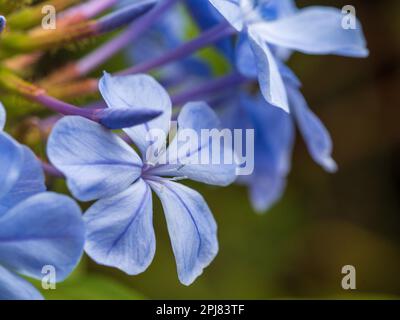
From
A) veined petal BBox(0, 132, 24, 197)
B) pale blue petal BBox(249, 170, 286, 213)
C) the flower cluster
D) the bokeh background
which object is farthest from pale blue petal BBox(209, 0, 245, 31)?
the bokeh background

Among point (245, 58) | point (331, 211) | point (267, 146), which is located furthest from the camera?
point (331, 211)

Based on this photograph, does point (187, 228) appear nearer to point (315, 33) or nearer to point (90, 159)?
point (90, 159)

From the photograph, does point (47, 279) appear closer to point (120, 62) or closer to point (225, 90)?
Result: point (225, 90)

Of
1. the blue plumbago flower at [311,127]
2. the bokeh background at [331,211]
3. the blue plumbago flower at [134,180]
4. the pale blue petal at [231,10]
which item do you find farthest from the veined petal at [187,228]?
the bokeh background at [331,211]

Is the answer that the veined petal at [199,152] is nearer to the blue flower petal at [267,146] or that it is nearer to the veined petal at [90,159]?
the veined petal at [90,159]

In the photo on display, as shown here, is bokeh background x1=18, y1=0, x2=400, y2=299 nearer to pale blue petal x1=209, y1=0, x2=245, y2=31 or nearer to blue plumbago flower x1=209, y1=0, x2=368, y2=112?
blue plumbago flower x1=209, y1=0, x2=368, y2=112

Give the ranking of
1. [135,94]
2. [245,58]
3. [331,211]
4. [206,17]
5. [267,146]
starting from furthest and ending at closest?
[331,211] → [267,146] → [206,17] → [245,58] → [135,94]

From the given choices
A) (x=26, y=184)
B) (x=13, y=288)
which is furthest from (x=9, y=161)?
(x=13, y=288)
